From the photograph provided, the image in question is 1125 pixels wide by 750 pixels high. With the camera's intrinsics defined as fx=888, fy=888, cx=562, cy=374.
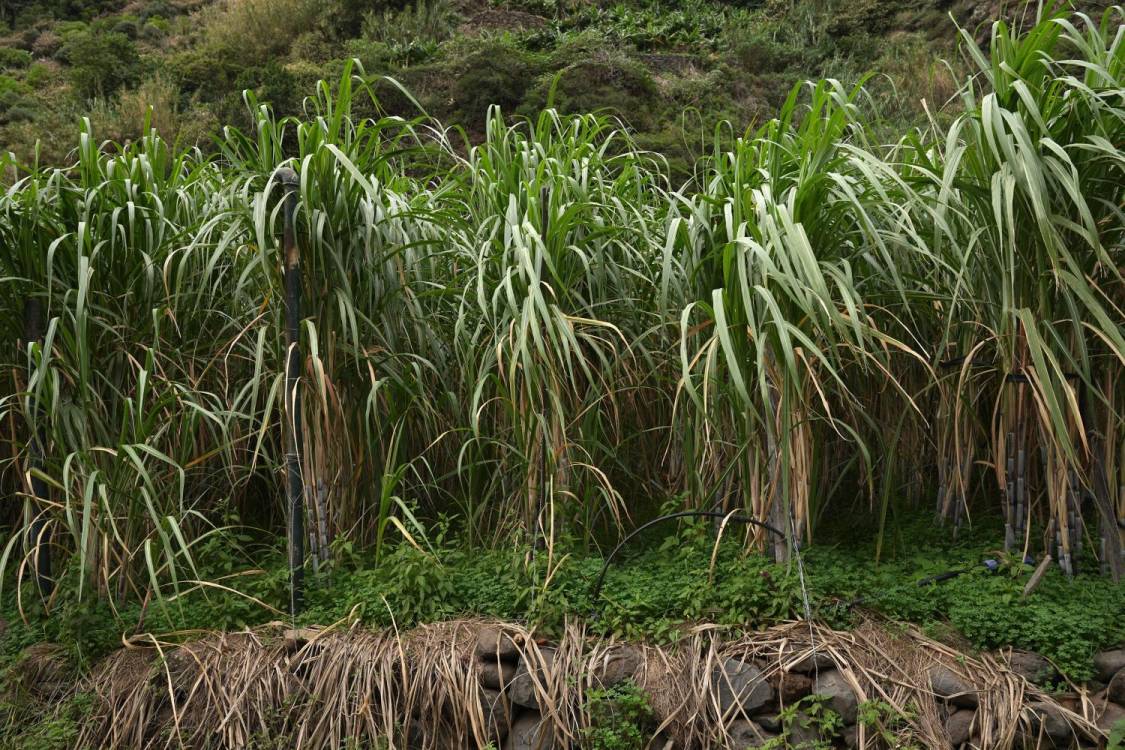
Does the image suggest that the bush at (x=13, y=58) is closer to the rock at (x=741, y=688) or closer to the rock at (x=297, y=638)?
the rock at (x=297, y=638)

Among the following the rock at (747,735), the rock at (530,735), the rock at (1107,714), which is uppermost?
the rock at (1107,714)

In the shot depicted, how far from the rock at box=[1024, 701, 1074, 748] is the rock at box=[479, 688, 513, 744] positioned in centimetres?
108

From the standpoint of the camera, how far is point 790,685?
1911 mm

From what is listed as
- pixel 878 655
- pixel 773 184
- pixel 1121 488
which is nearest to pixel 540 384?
pixel 773 184

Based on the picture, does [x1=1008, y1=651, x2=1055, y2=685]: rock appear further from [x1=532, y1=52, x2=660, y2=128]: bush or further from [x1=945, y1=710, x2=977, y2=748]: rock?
[x1=532, y1=52, x2=660, y2=128]: bush

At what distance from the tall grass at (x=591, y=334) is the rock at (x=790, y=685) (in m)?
0.28

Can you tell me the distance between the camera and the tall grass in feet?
6.39

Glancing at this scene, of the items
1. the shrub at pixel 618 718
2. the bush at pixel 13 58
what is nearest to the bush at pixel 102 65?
the bush at pixel 13 58

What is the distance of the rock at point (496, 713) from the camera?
6.56ft

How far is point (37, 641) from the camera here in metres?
2.29

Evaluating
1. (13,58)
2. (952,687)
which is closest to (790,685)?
(952,687)

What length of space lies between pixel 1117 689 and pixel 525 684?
122 centimetres

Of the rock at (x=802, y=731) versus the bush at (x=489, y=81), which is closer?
the rock at (x=802, y=731)

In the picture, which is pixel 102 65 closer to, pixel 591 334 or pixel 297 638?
pixel 591 334
